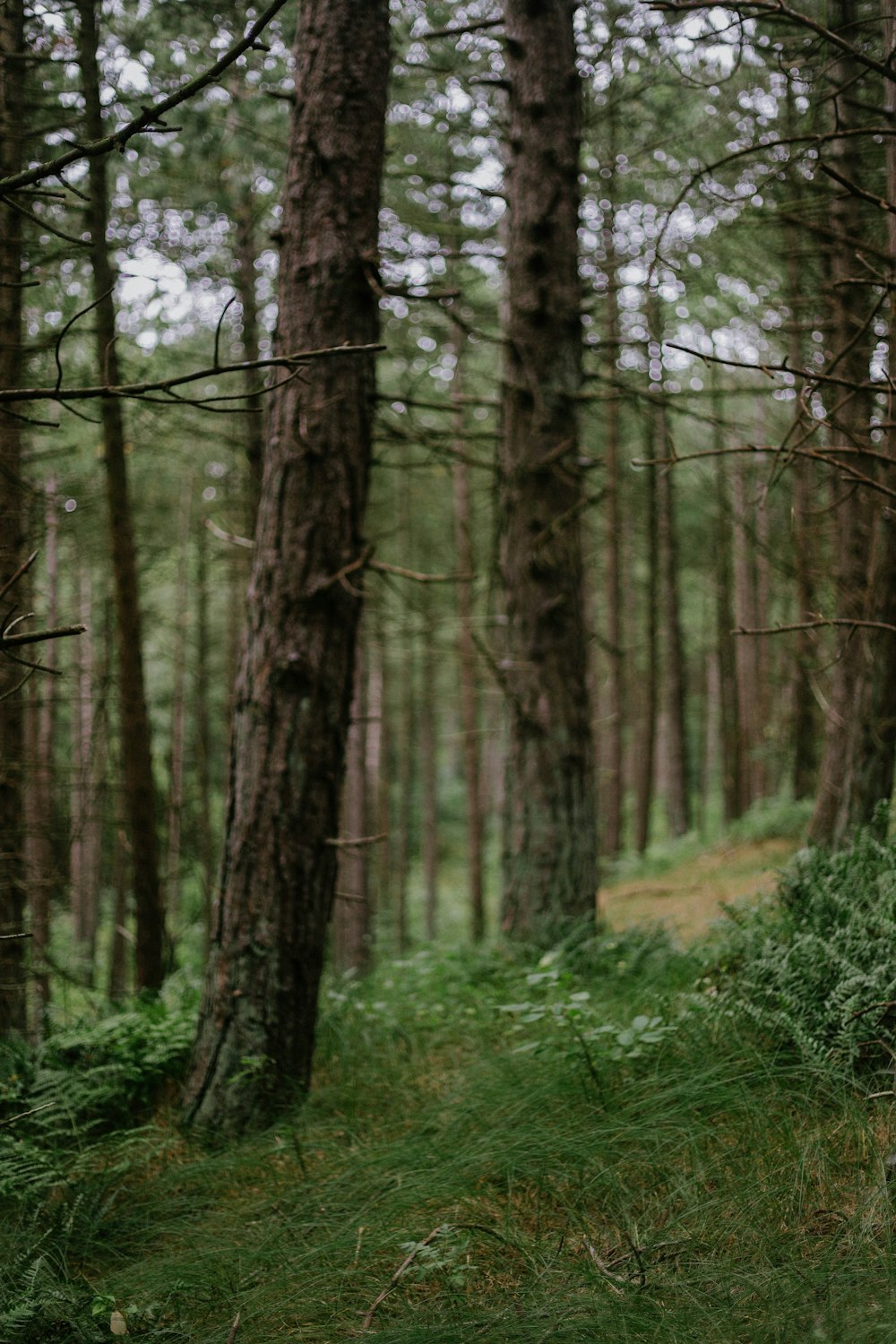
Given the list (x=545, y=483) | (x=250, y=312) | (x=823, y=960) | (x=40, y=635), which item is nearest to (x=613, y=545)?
(x=250, y=312)

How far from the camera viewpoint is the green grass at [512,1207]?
2365mm

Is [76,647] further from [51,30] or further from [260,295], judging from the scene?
[51,30]

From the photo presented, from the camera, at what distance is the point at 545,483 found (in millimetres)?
6504

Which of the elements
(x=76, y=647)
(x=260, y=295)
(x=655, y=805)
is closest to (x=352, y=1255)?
(x=260, y=295)

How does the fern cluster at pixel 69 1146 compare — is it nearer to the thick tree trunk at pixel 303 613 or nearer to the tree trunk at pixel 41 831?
the thick tree trunk at pixel 303 613

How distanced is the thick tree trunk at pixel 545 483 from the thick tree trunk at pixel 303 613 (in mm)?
2122

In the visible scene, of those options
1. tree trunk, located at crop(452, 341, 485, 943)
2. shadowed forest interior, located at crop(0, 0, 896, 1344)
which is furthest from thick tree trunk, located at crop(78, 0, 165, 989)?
tree trunk, located at crop(452, 341, 485, 943)

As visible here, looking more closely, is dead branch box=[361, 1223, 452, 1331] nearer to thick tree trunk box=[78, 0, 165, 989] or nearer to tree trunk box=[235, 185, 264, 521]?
thick tree trunk box=[78, 0, 165, 989]

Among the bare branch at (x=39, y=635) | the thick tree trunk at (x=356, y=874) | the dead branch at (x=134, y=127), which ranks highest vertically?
the dead branch at (x=134, y=127)

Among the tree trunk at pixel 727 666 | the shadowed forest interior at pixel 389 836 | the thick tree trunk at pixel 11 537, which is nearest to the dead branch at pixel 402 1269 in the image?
the shadowed forest interior at pixel 389 836

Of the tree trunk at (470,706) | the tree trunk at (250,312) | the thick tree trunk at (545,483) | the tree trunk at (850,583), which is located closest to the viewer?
the tree trunk at (850,583)

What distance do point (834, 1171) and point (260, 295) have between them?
1064 centimetres

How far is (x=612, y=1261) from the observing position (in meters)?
2.54

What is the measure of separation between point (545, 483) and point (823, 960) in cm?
397
